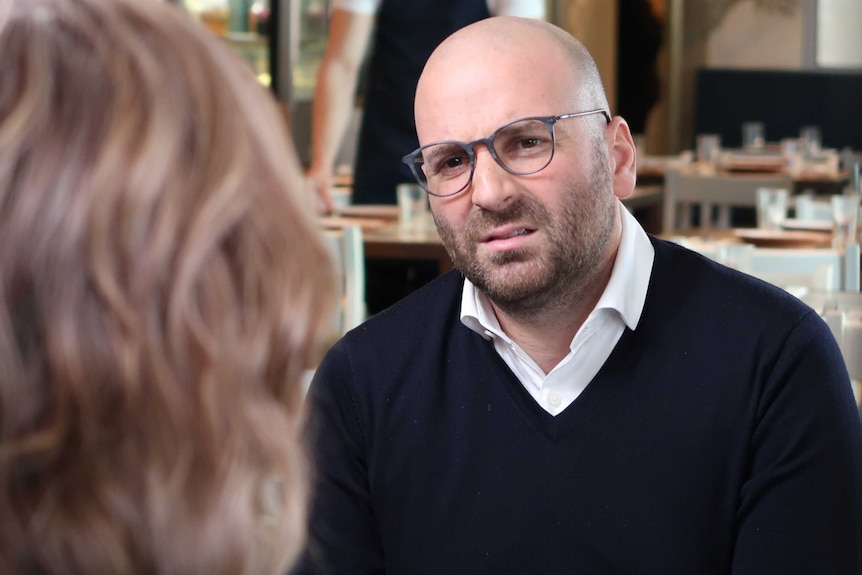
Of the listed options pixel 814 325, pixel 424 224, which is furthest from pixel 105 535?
pixel 424 224

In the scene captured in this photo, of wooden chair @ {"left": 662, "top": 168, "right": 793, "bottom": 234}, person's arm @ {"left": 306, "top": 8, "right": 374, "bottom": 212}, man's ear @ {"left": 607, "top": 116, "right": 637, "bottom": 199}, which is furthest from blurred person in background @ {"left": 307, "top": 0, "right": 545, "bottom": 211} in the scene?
man's ear @ {"left": 607, "top": 116, "right": 637, "bottom": 199}

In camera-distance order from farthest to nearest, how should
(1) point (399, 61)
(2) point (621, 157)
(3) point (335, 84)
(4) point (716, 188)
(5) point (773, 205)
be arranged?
(4) point (716, 188) < (5) point (773, 205) < (3) point (335, 84) < (1) point (399, 61) < (2) point (621, 157)

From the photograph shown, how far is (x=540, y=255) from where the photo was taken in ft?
4.54

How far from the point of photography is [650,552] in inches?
50.7

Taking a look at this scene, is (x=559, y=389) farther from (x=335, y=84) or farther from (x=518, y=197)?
(x=335, y=84)

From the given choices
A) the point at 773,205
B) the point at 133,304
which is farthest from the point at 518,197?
the point at 773,205

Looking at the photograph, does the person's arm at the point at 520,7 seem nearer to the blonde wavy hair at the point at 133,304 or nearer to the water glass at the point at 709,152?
the blonde wavy hair at the point at 133,304

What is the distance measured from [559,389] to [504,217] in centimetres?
21

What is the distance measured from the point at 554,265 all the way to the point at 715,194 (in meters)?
4.15

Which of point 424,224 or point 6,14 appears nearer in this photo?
point 6,14

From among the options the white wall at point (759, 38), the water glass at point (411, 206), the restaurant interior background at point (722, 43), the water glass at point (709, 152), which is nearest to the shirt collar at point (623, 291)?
the water glass at point (411, 206)

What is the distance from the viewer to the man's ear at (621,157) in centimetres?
154

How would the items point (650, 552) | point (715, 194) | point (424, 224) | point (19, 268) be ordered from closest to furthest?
point (19, 268) → point (650, 552) → point (424, 224) → point (715, 194)

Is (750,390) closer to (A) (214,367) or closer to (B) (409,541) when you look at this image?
(B) (409,541)
